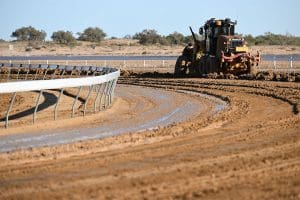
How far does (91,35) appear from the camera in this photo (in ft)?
495

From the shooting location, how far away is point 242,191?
6.75 metres

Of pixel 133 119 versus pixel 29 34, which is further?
pixel 29 34

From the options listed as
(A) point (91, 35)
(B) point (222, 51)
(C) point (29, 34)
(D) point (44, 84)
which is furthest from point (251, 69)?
(C) point (29, 34)

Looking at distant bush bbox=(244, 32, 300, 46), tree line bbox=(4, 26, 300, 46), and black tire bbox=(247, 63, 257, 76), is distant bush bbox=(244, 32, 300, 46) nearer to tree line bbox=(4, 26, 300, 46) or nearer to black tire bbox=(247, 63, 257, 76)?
tree line bbox=(4, 26, 300, 46)

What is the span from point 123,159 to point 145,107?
893 centimetres

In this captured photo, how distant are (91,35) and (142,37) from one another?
2336 cm

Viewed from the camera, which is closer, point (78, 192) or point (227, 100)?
point (78, 192)

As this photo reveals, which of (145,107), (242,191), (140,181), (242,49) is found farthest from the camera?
(242,49)

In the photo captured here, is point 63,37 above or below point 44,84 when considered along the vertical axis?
above

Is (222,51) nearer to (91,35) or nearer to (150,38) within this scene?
(150,38)

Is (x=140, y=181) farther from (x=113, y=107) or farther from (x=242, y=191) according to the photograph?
(x=113, y=107)

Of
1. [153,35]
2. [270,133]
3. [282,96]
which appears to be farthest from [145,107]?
[153,35]

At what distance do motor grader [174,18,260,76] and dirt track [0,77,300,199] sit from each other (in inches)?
682

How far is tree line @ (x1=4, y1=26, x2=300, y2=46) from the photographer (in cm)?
11634
